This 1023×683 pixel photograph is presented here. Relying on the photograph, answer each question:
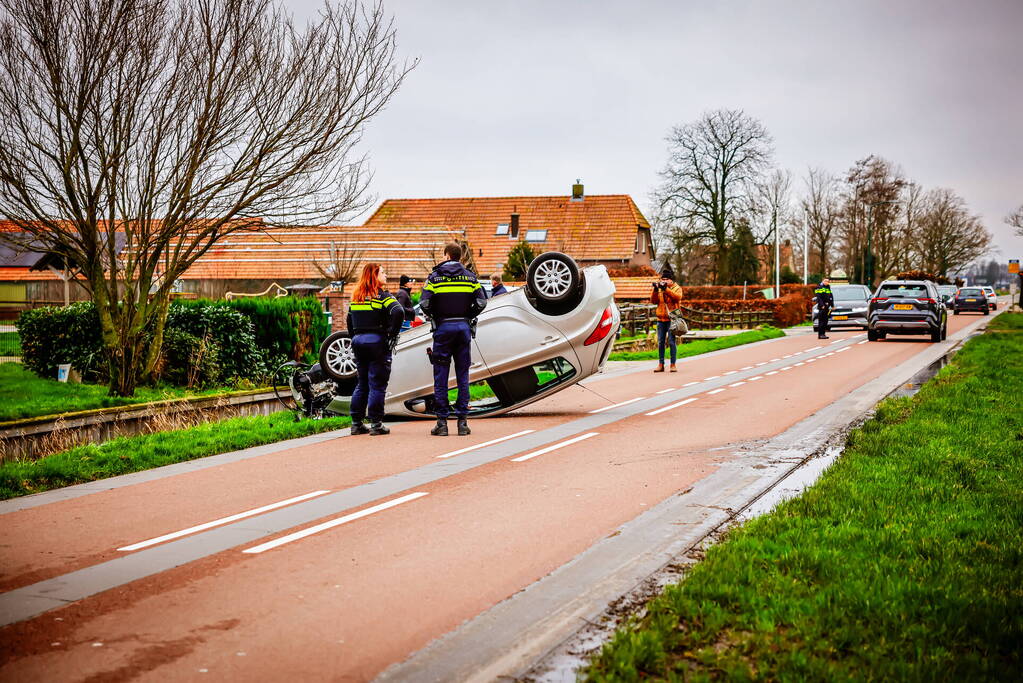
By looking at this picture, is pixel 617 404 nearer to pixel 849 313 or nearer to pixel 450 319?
pixel 450 319

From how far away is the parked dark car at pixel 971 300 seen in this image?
6172 cm

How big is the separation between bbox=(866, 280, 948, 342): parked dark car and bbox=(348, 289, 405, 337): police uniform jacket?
21725mm

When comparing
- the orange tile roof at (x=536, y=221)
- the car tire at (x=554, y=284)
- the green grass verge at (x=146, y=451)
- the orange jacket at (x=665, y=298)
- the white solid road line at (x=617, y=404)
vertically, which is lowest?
the white solid road line at (x=617, y=404)

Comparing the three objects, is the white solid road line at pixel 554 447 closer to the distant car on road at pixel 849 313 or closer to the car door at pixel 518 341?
the car door at pixel 518 341

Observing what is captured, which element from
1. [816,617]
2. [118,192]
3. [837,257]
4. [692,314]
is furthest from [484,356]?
→ [837,257]

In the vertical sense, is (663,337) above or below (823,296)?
below

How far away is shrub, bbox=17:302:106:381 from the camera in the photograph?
17.2 m

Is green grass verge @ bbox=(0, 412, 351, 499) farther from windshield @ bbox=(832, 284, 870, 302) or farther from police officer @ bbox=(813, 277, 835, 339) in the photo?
windshield @ bbox=(832, 284, 870, 302)

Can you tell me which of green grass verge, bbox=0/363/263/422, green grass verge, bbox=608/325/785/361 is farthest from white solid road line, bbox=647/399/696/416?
green grass verge, bbox=608/325/785/361

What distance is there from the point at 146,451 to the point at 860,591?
7.59 m

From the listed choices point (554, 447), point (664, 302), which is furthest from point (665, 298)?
point (554, 447)

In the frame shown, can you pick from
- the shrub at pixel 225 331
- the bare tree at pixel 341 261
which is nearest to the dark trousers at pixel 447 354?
the shrub at pixel 225 331

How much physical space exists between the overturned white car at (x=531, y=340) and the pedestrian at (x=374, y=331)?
116 centimetres

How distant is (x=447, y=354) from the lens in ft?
37.7
